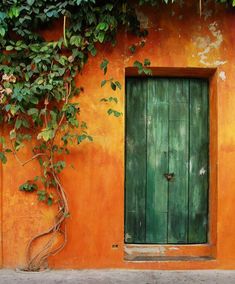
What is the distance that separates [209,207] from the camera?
5.31 m

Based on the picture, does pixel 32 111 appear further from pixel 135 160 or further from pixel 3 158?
pixel 135 160

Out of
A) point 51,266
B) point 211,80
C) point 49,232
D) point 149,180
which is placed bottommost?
point 51,266

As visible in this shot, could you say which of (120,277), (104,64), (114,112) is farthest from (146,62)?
(120,277)

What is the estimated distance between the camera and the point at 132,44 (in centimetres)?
506

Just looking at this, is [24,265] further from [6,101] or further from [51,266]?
[6,101]

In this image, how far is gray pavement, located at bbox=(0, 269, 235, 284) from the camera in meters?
4.72

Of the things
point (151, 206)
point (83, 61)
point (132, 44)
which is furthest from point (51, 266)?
point (132, 44)

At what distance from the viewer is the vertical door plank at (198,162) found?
5.35 m

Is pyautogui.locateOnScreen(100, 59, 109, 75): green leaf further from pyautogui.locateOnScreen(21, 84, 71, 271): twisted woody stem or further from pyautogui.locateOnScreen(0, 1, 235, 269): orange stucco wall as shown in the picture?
pyautogui.locateOnScreen(21, 84, 71, 271): twisted woody stem

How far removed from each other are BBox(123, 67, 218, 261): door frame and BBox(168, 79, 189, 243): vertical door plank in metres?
0.14

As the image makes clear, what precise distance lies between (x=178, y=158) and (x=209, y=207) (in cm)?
64

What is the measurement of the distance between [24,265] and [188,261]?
1.72 metres

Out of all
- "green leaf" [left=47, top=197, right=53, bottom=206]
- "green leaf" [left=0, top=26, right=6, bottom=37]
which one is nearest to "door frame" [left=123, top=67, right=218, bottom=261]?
"green leaf" [left=47, top=197, right=53, bottom=206]

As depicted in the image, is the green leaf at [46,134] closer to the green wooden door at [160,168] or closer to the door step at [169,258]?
the green wooden door at [160,168]
